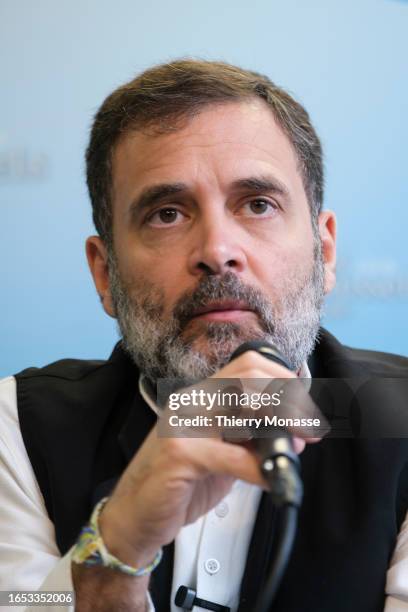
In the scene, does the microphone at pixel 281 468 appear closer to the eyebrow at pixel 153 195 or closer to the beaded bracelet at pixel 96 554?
the beaded bracelet at pixel 96 554

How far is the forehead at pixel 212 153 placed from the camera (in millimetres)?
1283

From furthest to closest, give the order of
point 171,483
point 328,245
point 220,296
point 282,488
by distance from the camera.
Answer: point 328,245 → point 220,296 → point 171,483 → point 282,488

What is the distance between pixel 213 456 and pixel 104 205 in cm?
84

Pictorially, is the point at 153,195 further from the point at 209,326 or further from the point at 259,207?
the point at 209,326

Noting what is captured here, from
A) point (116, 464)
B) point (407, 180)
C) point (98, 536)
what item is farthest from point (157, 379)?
point (407, 180)

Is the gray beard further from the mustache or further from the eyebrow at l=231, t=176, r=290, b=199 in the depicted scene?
the eyebrow at l=231, t=176, r=290, b=199

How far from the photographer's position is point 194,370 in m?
1.19

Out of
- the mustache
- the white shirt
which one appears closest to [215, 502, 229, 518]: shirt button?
the white shirt

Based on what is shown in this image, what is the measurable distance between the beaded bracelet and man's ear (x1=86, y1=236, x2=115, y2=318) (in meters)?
0.66

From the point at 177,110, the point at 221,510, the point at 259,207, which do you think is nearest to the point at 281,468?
the point at 221,510

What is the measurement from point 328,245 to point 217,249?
1.56 feet

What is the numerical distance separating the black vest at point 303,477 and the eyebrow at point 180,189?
344mm

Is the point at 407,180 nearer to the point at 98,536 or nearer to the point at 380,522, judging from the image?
the point at 380,522

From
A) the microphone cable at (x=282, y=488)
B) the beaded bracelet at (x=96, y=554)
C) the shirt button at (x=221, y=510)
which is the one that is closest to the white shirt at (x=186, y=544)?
the shirt button at (x=221, y=510)
